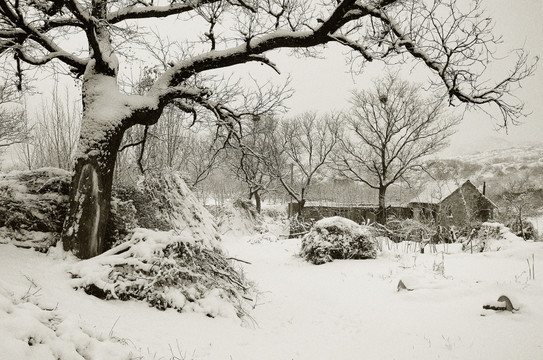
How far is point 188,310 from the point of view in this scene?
4523 mm

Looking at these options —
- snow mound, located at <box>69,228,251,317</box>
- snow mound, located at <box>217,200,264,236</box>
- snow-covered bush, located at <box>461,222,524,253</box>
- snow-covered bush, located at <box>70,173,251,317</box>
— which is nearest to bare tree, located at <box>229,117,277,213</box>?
snow mound, located at <box>217,200,264,236</box>

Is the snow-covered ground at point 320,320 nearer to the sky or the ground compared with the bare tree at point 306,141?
nearer to the ground

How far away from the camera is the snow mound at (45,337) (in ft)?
6.57

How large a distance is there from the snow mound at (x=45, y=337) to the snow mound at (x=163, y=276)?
5.43 ft

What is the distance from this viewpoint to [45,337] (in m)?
2.21

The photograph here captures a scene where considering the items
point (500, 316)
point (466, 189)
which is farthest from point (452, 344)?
point (466, 189)

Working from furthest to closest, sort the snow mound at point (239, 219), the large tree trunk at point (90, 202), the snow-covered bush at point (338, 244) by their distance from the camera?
the snow mound at point (239, 219) < the snow-covered bush at point (338, 244) < the large tree trunk at point (90, 202)

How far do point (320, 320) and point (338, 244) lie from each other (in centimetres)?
509

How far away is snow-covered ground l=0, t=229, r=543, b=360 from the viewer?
317 cm

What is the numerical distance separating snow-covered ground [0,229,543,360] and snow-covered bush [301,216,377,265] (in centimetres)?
250

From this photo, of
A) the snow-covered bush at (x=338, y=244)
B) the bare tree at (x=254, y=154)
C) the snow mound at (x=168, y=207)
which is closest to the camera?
the snow mound at (x=168, y=207)

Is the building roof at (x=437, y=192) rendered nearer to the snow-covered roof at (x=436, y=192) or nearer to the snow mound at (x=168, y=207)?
the snow-covered roof at (x=436, y=192)

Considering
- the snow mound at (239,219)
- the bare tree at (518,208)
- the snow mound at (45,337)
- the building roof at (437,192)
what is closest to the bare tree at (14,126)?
the snow mound at (239,219)

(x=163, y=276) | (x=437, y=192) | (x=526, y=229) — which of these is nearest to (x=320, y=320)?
(x=163, y=276)
